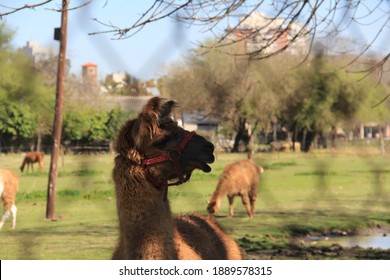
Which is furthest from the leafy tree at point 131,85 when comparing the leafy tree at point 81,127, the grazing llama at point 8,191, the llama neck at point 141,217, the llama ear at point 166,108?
the leafy tree at point 81,127

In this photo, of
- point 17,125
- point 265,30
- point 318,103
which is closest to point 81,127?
point 17,125

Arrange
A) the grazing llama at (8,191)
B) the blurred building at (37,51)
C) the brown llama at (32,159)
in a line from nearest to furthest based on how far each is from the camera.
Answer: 1. the blurred building at (37,51)
2. the grazing llama at (8,191)
3. the brown llama at (32,159)

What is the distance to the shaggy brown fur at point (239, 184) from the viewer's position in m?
17.6

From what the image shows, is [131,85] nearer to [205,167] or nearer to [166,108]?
[166,108]

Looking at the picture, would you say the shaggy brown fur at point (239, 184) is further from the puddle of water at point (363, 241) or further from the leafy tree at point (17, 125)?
the leafy tree at point (17, 125)

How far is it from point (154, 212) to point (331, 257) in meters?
6.46

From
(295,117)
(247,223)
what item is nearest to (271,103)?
(295,117)

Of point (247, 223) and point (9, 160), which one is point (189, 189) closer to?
point (247, 223)

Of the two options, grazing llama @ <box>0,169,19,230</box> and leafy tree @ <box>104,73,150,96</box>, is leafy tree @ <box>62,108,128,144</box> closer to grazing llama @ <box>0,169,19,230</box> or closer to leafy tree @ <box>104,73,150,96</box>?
grazing llama @ <box>0,169,19,230</box>

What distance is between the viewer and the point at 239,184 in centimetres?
1822

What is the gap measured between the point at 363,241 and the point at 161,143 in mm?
9364

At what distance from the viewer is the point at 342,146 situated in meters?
31.1

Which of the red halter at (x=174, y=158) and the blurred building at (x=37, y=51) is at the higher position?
the blurred building at (x=37, y=51)

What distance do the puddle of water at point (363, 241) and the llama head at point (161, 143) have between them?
826 centimetres
